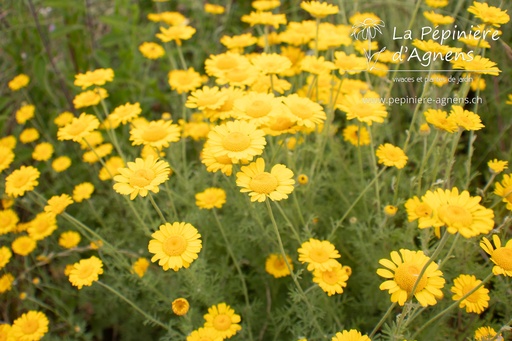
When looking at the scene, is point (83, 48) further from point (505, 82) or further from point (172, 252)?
point (505, 82)

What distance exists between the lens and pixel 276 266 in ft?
6.44

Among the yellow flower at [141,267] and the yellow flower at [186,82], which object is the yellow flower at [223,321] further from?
the yellow flower at [186,82]

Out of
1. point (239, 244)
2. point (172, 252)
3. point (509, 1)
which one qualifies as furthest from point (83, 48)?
point (509, 1)

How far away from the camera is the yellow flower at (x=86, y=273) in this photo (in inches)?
64.9

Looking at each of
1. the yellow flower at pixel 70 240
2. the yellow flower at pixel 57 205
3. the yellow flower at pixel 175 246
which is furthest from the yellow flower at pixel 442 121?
the yellow flower at pixel 70 240

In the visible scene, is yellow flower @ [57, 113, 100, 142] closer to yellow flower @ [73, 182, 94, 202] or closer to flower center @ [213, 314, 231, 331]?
yellow flower @ [73, 182, 94, 202]

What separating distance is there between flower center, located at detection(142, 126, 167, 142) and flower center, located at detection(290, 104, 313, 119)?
53 cm

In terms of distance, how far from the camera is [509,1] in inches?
122

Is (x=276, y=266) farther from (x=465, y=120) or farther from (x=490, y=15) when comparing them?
(x=490, y=15)

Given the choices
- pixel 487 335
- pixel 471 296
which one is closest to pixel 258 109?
pixel 471 296

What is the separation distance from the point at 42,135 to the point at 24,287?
1.16 meters

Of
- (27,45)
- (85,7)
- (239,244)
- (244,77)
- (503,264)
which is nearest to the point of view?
(503,264)

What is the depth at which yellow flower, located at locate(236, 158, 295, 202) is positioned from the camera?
1.36m

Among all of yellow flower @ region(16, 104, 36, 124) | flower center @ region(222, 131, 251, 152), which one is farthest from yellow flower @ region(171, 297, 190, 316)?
yellow flower @ region(16, 104, 36, 124)
